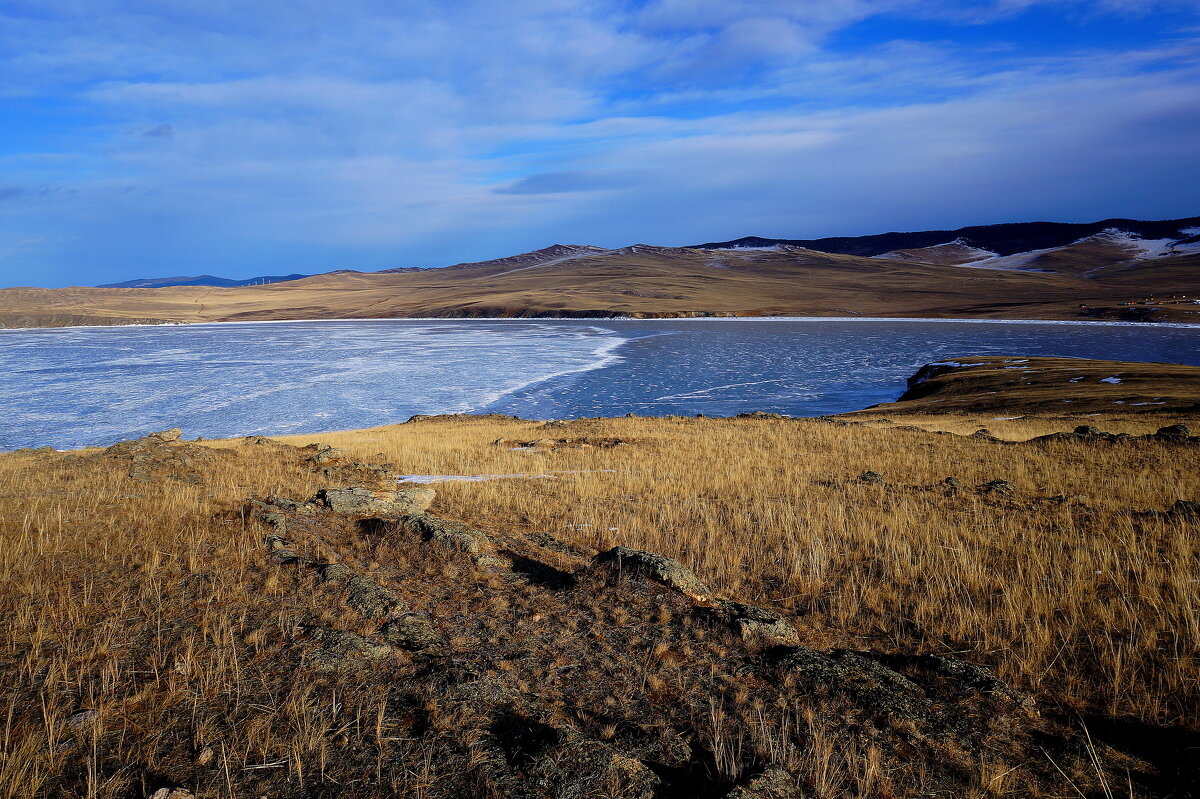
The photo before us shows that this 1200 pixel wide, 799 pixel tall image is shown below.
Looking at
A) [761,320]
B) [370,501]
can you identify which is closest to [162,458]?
[370,501]

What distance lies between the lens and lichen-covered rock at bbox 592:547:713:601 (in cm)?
587

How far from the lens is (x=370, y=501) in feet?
27.8

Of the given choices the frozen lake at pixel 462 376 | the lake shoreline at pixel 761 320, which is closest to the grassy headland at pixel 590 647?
the frozen lake at pixel 462 376

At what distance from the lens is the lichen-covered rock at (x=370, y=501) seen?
27.2 ft

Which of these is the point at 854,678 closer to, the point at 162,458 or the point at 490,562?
the point at 490,562

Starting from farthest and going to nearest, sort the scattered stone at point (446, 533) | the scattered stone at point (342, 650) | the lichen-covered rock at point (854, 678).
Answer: the scattered stone at point (446, 533) → the scattered stone at point (342, 650) → the lichen-covered rock at point (854, 678)

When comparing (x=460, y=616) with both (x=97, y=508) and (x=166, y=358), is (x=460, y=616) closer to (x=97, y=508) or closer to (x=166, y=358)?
(x=97, y=508)

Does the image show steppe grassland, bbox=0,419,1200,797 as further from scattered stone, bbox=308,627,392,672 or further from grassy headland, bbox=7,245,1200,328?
grassy headland, bbox=7,245,1200,328

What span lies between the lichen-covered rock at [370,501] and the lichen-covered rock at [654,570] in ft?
10.6

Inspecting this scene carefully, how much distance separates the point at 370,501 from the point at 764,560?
202 inches

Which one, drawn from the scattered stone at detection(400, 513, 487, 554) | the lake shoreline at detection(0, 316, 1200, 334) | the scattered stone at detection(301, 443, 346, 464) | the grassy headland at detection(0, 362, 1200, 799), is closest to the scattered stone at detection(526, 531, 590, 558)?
the grassy headland at detection(0, 362, 1200, 799)

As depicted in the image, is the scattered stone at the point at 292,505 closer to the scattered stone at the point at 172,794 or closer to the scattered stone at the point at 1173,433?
the scattered stone at the point at 172,794

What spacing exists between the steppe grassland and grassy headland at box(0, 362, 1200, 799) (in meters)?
0.03

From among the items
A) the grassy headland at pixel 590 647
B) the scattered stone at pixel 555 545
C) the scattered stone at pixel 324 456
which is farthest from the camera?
the scattered stone at pixel 324 456
